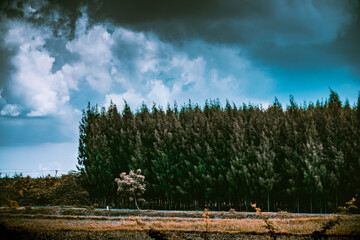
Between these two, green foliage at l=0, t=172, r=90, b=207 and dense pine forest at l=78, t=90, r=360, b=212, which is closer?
dense pine forest at l=78, t=90, r=360, b=212

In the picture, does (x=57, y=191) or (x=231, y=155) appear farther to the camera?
(x=57, y=191)

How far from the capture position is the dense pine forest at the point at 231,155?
17750 mm

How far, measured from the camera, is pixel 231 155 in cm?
1909

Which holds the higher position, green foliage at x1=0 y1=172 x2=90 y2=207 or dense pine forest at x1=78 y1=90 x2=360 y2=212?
dense pine forest at x1=78 y1=90 x2=360 y2=212

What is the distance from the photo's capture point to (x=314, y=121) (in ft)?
62.7

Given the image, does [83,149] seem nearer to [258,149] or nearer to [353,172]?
[258,149]

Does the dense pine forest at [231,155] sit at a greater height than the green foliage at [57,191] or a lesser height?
greater

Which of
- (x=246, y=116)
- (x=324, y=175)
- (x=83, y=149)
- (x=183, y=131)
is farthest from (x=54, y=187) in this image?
(x=324, y=175)

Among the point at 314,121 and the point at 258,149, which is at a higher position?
the point at 314,121

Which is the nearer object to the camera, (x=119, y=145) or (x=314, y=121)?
(x=314, y=121)

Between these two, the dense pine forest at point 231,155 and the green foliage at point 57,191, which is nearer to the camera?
the dense pine forest at point 231,155

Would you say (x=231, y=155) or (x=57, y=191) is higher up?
(x=231, y=155)

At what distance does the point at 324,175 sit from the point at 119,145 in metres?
12.6

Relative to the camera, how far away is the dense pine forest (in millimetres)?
17750
